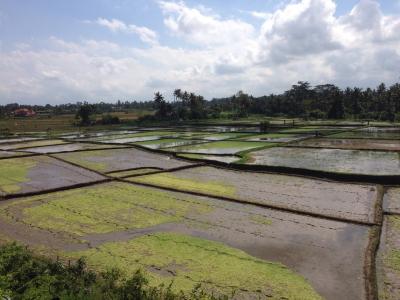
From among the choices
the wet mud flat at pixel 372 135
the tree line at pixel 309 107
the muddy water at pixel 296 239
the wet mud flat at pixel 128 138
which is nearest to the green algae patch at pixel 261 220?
the muddy water at pixel 296 239

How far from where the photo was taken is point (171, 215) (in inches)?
571

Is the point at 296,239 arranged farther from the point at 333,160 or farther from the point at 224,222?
the point at 333,160

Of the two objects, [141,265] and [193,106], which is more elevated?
[193,106]

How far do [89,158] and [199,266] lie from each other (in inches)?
842

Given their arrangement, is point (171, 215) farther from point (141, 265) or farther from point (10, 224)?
point (10, 224)

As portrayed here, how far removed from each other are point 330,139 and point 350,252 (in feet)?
91.3

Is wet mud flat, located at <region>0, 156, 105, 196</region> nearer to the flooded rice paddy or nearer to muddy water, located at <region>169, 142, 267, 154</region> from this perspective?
the flooded rice paddy

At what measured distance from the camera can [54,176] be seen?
22781 millimetres

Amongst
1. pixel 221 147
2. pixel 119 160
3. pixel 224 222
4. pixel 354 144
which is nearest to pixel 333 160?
pixel 354 144

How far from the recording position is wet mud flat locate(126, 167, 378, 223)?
1477 centimetres

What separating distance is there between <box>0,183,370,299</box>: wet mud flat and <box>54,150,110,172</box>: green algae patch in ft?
25.5

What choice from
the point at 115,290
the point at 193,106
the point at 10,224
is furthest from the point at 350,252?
the point at 193,106

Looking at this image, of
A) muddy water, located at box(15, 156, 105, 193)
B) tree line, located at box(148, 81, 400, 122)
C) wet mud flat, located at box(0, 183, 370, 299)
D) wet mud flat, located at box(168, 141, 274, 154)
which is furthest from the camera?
tree line, located at box(148, 81, 400, 122)

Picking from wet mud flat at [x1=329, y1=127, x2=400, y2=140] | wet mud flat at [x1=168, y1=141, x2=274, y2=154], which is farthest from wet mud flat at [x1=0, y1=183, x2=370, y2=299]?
wet mud flat at [x1=329, y1=127, x2=400, y2=140]
